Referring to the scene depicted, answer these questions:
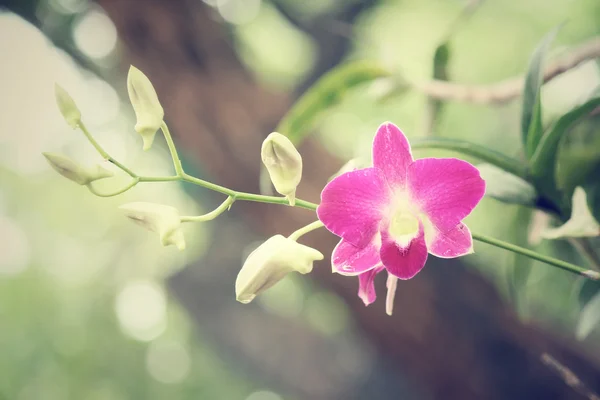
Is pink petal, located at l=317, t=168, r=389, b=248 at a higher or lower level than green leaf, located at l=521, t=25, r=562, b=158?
lower

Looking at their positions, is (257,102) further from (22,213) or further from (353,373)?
(22,213)

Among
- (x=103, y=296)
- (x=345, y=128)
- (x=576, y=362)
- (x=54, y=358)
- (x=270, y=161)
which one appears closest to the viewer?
(x=270, y=161)

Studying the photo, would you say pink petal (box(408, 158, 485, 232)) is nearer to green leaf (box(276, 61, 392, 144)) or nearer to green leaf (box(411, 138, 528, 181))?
green leaf (box(411, 138, 528, 181))

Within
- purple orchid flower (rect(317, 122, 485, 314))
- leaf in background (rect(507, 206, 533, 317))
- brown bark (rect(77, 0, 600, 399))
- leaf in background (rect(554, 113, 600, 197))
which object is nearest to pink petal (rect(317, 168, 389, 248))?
purple orchid flower (rect(317, 122, 485, 314))

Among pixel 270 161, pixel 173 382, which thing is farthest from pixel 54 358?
pixel 270 161

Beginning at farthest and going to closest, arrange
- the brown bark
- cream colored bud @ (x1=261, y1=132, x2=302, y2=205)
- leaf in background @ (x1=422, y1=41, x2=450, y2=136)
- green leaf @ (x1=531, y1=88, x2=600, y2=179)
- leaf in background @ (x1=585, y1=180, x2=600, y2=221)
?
1. the brown bark
2. leaf in background @ (x1=422, y1=41, x2=450, y2=136)
3. leaf in background @ (x1=585, y1=180, x2=600, y2=221)
4. green leaf @ (x1=531, y1=88, x2=600, y2=179)
5. cream colored bud @ (x1=261, y1=132, x2=302, y2=205)

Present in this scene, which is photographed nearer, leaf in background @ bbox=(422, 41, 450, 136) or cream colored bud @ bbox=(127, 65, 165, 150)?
cream colored bud @ bbox=(127, 65, 165, 150)

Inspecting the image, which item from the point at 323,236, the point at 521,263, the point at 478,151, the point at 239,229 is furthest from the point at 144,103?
the point at 239,229
